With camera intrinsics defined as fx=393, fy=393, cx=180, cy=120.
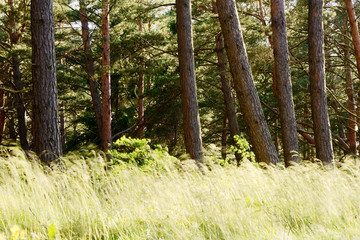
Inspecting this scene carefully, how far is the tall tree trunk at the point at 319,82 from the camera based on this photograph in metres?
9.62

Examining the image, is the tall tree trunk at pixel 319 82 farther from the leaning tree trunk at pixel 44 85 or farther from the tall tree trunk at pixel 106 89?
the tall tree trunk at pixel 106 89

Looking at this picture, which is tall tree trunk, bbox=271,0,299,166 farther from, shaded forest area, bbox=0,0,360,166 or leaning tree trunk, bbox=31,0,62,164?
leaning tree trunk, bbox=31,0,62,164

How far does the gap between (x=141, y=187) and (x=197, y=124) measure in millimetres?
4568

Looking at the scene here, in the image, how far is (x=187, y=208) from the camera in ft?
12.8

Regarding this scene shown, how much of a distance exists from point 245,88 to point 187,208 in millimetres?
4276

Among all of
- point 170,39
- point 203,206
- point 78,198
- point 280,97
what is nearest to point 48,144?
point 78,198

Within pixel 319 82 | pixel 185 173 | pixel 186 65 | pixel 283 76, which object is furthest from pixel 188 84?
pixel 185 173

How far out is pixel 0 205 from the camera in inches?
155

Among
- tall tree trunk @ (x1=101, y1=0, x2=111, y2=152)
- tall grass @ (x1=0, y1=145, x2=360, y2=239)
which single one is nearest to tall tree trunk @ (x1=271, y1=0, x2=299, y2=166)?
tall grass @ (x1=0, y1=145, x2=360, y2=239)

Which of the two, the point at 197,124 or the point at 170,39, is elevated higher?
the point at 170,39

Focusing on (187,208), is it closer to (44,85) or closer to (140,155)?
(140,155)

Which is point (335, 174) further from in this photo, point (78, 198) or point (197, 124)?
point (197, 124)

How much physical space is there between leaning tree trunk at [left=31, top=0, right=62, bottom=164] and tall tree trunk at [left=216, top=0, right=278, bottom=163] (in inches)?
134

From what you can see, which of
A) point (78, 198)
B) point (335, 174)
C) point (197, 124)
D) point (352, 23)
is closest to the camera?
point (78, 198)
